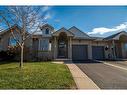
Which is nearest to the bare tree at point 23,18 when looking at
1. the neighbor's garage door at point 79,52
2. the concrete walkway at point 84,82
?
the concrete walkway at point 84,82

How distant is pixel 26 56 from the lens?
59.0 feet

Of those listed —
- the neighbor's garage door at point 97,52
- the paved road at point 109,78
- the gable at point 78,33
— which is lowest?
the paved road at point 109,78

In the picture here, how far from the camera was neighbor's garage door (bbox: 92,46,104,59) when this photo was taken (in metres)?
19.9

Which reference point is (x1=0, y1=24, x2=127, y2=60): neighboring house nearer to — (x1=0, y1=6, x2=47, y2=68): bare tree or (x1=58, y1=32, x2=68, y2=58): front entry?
(x1=58, y1=32, x2=68, y2=58): front entry

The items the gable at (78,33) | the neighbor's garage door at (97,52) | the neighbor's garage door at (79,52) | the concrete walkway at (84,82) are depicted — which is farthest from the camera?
the neighbor's garage door at (97,52)

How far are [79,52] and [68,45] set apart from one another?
211 centimetres

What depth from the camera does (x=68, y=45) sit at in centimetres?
1783

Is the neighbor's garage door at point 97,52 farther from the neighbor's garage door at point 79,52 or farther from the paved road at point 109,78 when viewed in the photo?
the paved road at point 109,78

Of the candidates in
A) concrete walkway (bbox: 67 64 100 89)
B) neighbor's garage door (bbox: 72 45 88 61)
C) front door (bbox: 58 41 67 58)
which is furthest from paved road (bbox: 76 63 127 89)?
neighbor's garage door (bbox: 72 45 88 61)

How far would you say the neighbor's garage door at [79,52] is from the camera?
61.9ft

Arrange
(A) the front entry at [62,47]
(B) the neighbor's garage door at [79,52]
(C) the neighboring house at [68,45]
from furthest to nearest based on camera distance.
→ (B) the neighbor's garage door at [79,52] < (A) the front entry at [62,47] < (C) the neighboring house at [68,45]

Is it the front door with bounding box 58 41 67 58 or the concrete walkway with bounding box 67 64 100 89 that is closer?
the concrete walkway with bounding box 67 64 100 89
